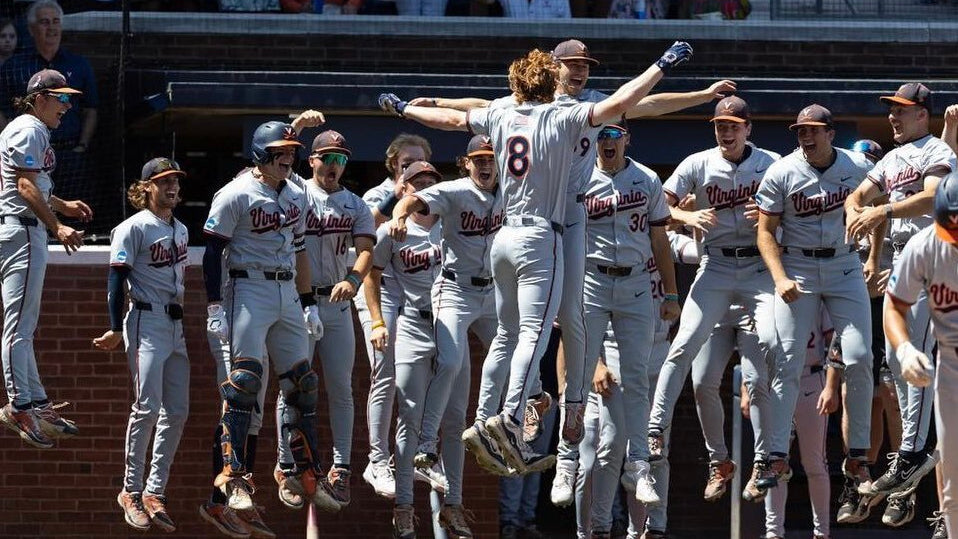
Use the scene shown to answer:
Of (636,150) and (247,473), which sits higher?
(636,150)

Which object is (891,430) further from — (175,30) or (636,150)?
(175,30)

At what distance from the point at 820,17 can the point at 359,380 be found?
231 inches

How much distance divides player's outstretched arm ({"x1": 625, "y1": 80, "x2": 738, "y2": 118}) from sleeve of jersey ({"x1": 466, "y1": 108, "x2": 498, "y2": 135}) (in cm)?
87

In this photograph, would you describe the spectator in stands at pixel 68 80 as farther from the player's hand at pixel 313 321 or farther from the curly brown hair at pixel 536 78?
the curly brown hair at pixel 536 78

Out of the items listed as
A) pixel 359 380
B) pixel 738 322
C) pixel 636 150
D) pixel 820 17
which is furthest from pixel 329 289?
A: pixel 820 17

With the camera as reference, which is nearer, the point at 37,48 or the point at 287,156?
the point at 287,156

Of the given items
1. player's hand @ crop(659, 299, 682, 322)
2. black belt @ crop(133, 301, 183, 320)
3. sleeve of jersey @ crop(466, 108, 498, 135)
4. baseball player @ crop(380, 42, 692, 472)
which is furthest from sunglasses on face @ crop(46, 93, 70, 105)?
player's hand @ crop(659, 299, 682, 322)

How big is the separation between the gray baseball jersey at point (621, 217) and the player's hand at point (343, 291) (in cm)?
165

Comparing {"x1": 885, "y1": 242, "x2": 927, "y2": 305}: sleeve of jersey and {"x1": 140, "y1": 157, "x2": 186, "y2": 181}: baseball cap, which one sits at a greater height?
{"x1": 140, "y1": 157, "x2": 186, "y2": 181}: baseball cap

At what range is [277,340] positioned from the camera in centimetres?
1204

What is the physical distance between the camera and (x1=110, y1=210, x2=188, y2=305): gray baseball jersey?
12555 millimetres

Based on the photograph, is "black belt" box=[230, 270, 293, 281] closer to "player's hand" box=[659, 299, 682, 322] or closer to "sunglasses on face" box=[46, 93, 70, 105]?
"sunglasses on face" box=[46, 93, 70, 105]

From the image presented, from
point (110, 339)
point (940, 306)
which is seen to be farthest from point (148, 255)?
point (940, 306)

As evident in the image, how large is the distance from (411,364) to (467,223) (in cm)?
112
